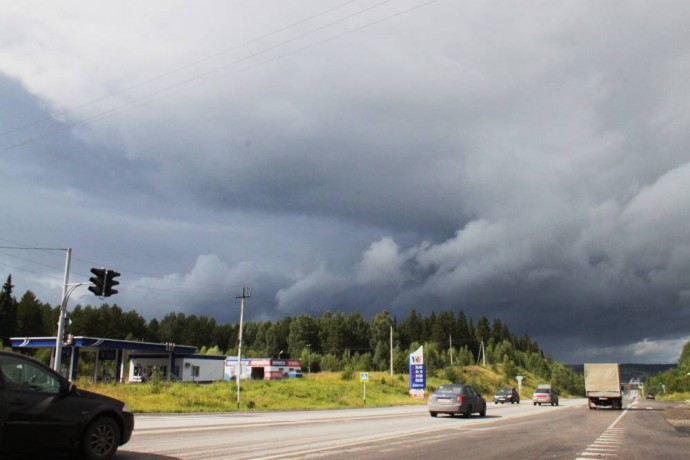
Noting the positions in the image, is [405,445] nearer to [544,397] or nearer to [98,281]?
[98,281]

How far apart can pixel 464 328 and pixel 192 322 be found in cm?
7802

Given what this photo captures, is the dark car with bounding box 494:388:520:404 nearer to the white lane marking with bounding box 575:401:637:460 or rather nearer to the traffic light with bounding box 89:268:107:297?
the white lane marking with bounding box 575:401:637:460

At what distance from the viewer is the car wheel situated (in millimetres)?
8227

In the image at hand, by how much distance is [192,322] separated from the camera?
508 feet

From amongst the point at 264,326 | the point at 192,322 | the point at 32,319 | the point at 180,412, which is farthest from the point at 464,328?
the point at 180,412

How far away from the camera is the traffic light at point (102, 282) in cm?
2305

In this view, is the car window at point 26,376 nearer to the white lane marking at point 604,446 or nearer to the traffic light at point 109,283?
A: the white lane marking at point 604,446

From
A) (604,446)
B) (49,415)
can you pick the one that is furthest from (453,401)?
(49,415)

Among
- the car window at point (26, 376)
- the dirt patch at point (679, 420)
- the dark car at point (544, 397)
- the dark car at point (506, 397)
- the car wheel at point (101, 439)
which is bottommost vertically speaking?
the dark car at point (506, 397)

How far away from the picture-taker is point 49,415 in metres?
7.77

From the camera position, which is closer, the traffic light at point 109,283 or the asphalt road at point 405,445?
the asphalt road at point 405,445

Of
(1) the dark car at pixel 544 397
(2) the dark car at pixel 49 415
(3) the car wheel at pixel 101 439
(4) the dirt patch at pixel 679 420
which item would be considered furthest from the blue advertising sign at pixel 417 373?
(2) the dark car at pixel 49 415

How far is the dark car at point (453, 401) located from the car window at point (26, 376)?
61.0 feet

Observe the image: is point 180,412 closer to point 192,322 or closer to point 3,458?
point 3,458
